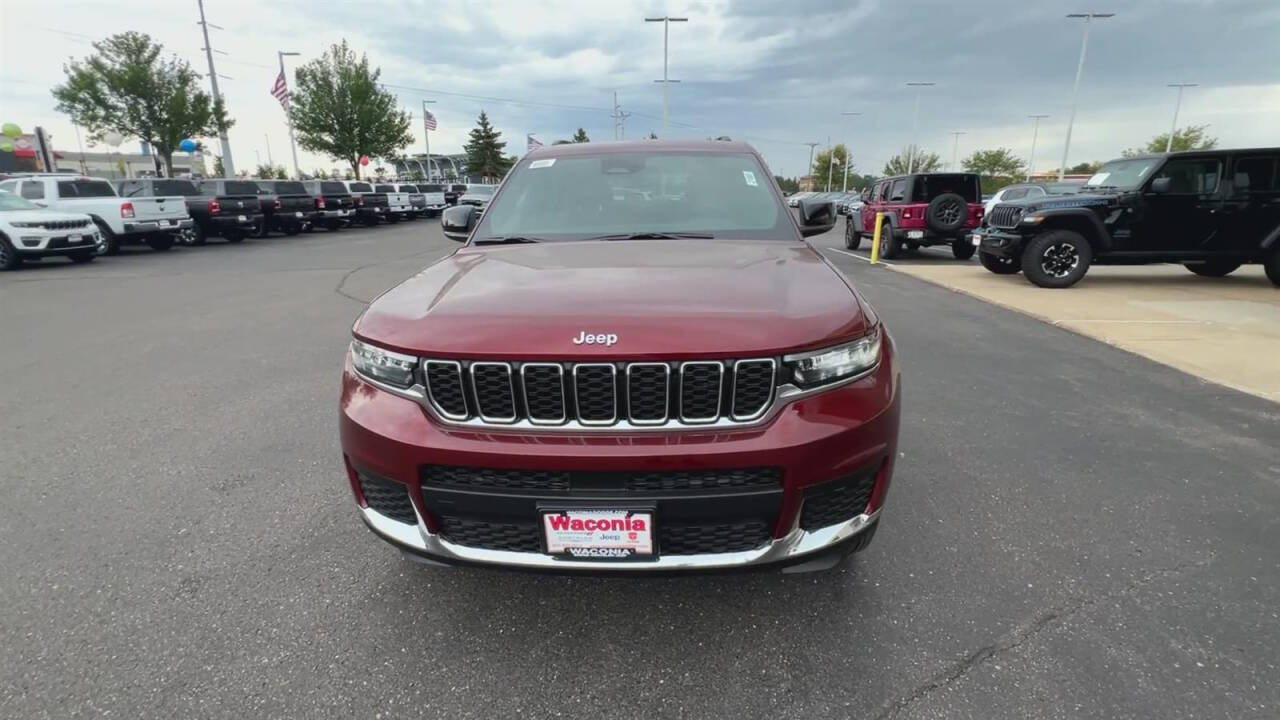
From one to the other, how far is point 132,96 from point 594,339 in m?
31.9

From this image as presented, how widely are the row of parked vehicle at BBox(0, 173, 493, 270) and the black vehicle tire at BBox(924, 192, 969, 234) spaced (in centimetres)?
1729

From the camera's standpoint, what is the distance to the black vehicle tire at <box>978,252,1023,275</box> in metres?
10.8

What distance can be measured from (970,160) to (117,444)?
7606 centimetres

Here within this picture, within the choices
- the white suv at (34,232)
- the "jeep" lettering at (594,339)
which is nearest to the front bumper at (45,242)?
the white suv at (34,232)

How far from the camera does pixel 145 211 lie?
14.7 meters

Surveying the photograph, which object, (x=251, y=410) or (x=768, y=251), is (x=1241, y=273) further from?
(x=251, y=410)

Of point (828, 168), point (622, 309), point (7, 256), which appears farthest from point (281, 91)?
point (828, 168)

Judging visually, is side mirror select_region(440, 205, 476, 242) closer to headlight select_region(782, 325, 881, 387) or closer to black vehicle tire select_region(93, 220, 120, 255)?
headlight select_region(782, 325, 881, 387)

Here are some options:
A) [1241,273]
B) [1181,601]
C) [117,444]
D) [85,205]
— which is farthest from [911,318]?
[85,205]

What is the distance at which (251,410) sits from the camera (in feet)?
14.7

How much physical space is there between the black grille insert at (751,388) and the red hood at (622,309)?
0.15ft

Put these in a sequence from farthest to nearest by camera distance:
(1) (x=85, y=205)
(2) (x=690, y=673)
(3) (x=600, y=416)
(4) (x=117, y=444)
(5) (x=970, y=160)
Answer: (5) (x=970, y=160) < (1) (x=85, y=205) < (4) (x=117, y=444) < (2) (x=690, y=673) < (3) (x=600, y=416)

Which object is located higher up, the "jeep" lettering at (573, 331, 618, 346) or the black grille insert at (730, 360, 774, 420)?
the "jeep" lettering at (573, 331, 618, 346)

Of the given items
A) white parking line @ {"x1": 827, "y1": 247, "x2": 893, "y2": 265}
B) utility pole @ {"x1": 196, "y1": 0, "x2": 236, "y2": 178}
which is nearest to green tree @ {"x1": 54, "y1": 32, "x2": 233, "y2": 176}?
utility pole @ {"x1": 196, "y1": 0, "x2": 236, "y2": 178}
